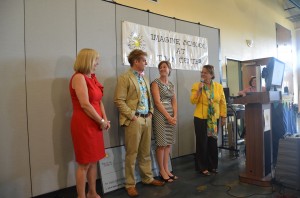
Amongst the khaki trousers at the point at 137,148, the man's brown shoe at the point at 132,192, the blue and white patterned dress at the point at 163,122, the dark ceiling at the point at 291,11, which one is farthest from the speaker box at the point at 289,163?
the dark ceiling at the point at 291,11

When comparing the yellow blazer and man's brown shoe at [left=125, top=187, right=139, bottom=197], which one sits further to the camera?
the yellow blazer

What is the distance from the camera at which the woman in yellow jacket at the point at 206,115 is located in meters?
2.96

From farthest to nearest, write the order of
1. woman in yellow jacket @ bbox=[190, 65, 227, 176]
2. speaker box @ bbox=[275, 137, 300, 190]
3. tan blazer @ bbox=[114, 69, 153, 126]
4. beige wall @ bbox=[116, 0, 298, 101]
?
1. beige wall @ bbox=[116, 0, 298, 101]
2. woman in yellow jacket @ bbox=[190, 65, 227, 176]
3. tan blazer @ bbox=[114, 69, 153, 126]
4. speaker box @ bbox=[275, 137, 300, 190]

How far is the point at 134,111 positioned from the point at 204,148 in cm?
111

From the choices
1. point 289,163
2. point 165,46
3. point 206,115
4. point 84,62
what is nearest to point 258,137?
point 289,163

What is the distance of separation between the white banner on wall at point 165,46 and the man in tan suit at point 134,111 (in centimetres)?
47

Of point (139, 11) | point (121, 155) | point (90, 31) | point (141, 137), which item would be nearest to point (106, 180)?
point (121, 155)

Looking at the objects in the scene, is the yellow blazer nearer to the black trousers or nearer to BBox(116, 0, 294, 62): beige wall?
the black trousers

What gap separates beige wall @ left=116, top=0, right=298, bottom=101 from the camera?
3967 mm

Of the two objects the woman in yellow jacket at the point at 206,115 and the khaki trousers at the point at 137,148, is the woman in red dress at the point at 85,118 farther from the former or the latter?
the woman in yellow jacket at the point at 206,115

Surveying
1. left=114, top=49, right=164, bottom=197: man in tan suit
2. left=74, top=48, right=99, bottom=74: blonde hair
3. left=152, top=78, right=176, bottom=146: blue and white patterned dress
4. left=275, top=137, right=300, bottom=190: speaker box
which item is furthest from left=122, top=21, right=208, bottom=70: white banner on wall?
left=275, top=137, right=300, bottom=190: speaker box

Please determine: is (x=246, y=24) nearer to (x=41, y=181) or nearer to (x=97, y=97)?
(x=97, y=97)

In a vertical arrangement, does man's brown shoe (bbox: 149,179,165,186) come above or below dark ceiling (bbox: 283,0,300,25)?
below

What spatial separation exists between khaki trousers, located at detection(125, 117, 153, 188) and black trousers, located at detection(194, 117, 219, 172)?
738mm
